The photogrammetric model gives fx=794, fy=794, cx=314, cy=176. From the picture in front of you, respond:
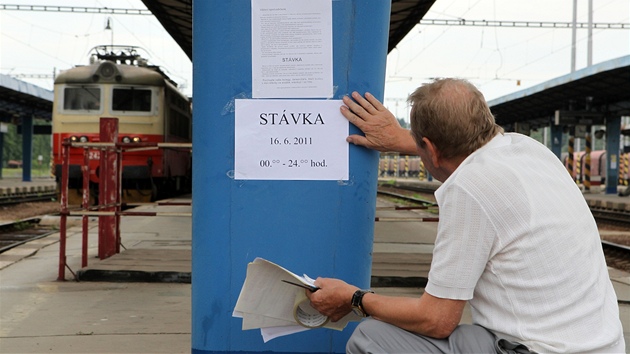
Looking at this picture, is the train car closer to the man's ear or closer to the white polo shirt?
the man's ear

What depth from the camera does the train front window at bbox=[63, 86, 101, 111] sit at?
16156mm

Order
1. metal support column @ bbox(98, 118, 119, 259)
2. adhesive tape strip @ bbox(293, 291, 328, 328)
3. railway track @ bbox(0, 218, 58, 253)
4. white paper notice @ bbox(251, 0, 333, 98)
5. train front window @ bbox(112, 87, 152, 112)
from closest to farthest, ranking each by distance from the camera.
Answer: adhesive tape strip @ bbox(293, 291, 328, 328) < white paper notice @ bbox(251, 0, 333, 98) < metal support column @ bbox(98, 118, 119, 259) < railway track @ bbox(0, 218, 58, 253) < train front window @ bbox(112, 87, 152, 112)

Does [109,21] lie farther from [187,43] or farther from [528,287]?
[528,287]

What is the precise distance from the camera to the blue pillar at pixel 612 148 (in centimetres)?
2823

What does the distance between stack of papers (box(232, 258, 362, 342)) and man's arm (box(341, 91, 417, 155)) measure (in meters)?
0.50

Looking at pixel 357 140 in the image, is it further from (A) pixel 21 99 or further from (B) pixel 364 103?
(A) pixel 21 99

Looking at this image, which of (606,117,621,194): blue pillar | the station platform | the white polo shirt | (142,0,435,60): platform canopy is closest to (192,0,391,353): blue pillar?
the white polo shirt

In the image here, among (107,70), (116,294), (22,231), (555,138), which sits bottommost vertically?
(22,231)

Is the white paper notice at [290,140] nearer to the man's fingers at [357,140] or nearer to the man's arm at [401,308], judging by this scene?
the man's fingers at [357,140]

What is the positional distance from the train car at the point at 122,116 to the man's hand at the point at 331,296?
13618 mm

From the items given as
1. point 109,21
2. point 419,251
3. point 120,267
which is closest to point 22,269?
point 120,267

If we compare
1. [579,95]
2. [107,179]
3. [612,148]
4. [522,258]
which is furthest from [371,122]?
[612,148]

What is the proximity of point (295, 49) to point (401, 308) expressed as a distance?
92 centimetres

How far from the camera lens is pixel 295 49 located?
2578 mm
